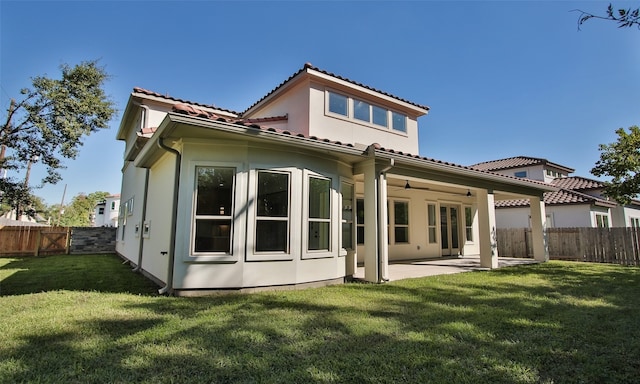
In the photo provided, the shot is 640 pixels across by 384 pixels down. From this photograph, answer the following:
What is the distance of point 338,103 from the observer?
10.0m

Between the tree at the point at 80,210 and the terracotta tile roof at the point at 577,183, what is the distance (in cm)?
5628

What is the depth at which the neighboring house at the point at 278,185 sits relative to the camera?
19.5ft

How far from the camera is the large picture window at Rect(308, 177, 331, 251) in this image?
6.89 m

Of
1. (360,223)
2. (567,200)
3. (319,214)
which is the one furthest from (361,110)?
(567,200)

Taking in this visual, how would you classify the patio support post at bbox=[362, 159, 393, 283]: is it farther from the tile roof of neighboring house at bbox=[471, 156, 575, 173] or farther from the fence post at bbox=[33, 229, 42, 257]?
the fence post at bbox=[33, 229, 42, 257]

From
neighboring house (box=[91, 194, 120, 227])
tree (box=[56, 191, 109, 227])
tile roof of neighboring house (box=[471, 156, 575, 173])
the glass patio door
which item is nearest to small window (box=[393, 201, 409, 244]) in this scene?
the glass patio door

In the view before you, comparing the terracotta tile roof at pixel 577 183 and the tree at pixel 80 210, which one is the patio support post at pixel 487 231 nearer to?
the terracotta tile roof at pixel 577 183

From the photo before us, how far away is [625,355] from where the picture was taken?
3.39 metres

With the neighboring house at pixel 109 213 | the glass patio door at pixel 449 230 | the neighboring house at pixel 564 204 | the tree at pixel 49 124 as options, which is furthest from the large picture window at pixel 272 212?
the neighboring house at pixel 109 213

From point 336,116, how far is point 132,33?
6.86m

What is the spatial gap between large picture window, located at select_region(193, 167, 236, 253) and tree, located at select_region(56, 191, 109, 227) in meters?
52.2

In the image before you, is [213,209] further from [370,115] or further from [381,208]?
[370,115]

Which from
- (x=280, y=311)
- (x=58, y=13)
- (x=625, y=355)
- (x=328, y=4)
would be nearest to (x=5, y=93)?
(x=58, y=13)

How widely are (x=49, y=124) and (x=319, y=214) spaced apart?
15.6 meters
